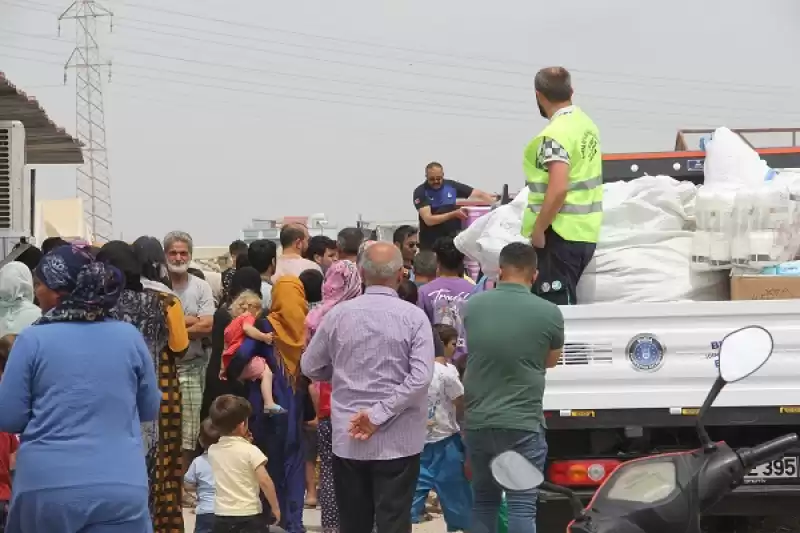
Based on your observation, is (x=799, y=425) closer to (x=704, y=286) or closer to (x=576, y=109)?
(x=704, y=286)

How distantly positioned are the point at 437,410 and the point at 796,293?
254 centimetres

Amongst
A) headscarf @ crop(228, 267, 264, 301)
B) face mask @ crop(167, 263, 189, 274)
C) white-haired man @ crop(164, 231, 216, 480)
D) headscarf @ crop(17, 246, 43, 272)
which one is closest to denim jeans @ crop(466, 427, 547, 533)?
headscarf @ crop(228, 267, 264, 301)

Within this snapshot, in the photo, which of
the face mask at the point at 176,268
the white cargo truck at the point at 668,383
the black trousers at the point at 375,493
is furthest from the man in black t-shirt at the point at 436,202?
the black trousers at the point at 375,493

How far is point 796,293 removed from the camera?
748cm

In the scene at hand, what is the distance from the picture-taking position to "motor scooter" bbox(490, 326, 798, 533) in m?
3.75

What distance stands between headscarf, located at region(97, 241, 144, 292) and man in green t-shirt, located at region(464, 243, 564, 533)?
1766mm

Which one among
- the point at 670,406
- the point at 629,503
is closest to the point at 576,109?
the point at 670,406

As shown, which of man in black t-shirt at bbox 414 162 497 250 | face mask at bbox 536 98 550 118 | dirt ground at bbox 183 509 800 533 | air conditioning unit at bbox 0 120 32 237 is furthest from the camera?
man in black t-shirt at bbox 414 162 497 250

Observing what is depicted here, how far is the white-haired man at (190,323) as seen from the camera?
10.1 meters

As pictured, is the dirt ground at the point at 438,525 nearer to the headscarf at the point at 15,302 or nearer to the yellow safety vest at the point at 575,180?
the yellow safety vest at the point at 575,180

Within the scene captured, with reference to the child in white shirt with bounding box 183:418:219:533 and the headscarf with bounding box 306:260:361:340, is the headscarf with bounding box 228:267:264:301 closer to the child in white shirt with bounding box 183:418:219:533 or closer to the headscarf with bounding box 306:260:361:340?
the headscarf with bounding box 306:260:361:340

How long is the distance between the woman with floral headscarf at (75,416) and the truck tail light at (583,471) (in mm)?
2682

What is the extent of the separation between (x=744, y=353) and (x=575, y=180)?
12.0ft

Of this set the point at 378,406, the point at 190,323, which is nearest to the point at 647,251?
the point at 378,406
